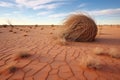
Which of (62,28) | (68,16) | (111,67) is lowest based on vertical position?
(111,67)

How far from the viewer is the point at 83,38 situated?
7734 millimetres

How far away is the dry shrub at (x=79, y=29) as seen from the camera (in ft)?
25.1

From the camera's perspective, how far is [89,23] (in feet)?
25.3

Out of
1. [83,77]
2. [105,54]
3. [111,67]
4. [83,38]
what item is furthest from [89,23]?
[83,77]

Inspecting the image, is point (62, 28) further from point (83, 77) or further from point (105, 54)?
point (83, 77)

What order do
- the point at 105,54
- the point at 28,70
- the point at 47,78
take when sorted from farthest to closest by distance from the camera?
the point at 105,54 < the point at 28,70 < the point at 47,78

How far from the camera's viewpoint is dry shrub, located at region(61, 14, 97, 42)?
7.66 metres

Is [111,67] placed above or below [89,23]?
below

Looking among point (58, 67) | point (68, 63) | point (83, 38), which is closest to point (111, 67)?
point (68, 63)

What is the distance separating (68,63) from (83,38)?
370 cm

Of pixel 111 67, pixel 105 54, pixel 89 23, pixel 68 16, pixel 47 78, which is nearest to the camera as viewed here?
pixel 47 78

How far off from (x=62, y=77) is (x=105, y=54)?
2.40 metres

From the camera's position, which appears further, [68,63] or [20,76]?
[68,63]

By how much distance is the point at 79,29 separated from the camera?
7.73 m
